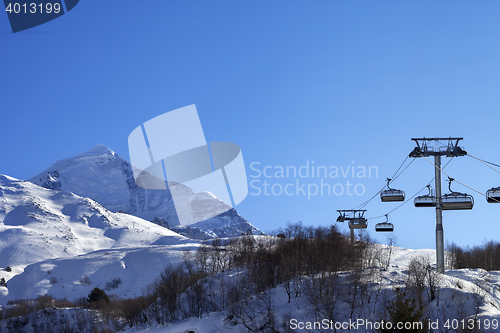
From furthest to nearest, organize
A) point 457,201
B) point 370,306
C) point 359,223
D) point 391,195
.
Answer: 1. point 370,306
2. point 359,223
3. point 391,195
4. point 457,201

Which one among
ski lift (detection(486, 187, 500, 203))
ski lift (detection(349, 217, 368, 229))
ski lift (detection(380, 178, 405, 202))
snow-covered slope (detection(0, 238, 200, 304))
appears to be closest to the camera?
ski lift (detection(486, 187, 500, 203))

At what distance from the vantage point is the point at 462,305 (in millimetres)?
38281

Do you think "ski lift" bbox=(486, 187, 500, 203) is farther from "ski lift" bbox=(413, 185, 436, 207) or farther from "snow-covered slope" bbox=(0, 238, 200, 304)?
"snow-covered slope" bbox=(0, 238, 200, 304)

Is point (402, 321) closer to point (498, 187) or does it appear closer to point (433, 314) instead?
point (498, 187)

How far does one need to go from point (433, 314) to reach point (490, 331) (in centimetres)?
659

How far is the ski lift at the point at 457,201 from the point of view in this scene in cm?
2773

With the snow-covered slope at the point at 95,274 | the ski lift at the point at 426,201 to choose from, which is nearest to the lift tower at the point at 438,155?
the ski lift at the point at 426,201

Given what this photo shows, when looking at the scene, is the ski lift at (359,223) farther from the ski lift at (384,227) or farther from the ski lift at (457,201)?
the ski lift at (457,201)

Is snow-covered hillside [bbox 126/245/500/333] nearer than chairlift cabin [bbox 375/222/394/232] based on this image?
No

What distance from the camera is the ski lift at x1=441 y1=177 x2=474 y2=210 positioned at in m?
27.7

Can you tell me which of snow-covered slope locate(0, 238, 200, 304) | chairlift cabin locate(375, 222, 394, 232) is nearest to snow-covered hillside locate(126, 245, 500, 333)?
chairlift cabin locate(375, 222, 394, 232)

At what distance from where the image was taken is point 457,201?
2823 cm

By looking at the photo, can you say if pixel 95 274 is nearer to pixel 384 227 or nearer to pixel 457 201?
pixel 384 227

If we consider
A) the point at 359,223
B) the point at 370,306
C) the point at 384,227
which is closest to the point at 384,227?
the point at 384,227
